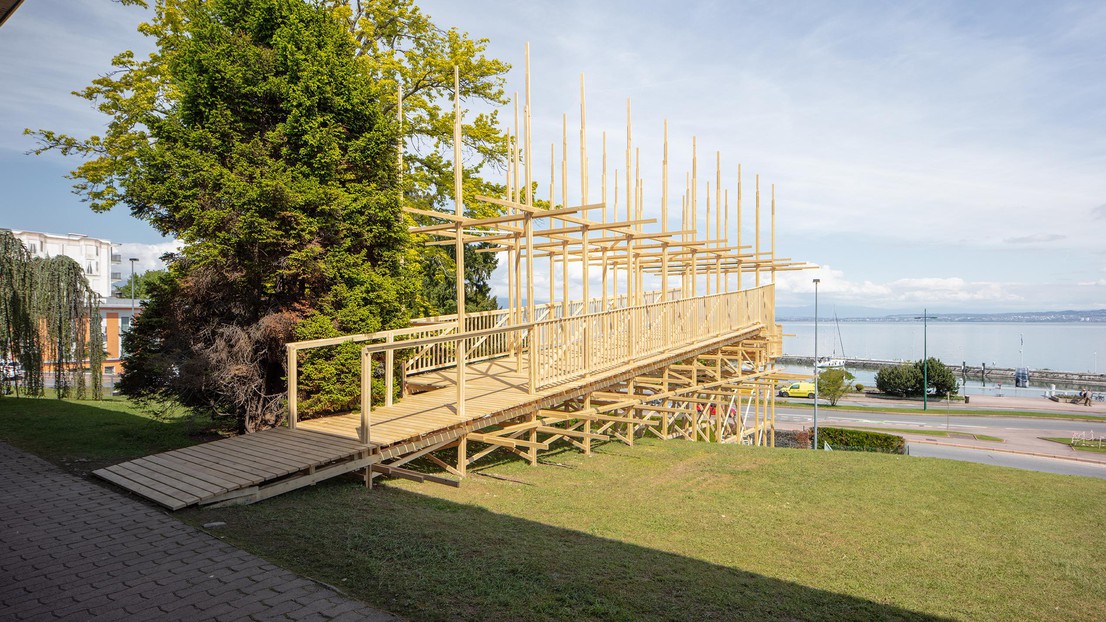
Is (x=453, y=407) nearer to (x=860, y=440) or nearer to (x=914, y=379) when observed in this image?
(x=860, y=440)

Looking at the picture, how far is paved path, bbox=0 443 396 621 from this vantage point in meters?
4.36

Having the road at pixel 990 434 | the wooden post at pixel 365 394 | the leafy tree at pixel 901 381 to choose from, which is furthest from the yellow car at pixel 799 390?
the wooden post at pixel 365 394

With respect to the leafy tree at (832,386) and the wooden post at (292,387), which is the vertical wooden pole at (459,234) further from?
the leafy tree at (832,386)

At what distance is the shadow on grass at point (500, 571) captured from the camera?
178 inches

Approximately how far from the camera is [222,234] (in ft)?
31.4

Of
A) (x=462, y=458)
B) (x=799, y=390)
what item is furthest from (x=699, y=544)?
(x=799, y=390)

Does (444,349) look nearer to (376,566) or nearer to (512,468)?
(512,468)

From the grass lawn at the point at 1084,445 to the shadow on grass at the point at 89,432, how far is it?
35.6m

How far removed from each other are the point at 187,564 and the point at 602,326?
8.11 metres

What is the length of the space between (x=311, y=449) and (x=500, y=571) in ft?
13.4

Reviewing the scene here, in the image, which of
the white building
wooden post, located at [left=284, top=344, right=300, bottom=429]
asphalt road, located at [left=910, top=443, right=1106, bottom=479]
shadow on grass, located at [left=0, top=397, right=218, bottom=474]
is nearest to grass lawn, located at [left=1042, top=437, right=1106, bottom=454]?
asphalt road, located at [left=910, top=443, right=1106, bottom=479]

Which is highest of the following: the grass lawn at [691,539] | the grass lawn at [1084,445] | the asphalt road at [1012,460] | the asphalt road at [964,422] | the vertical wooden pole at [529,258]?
the vertical wooden pole at [529,258]

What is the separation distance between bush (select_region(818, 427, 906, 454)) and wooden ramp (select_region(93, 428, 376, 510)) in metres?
23.0

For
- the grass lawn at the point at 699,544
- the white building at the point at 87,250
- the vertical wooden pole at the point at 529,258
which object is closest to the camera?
the grass lawn at the point at 699,544
